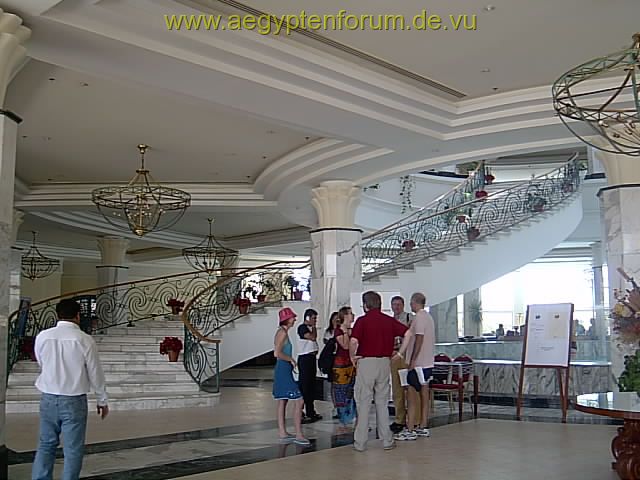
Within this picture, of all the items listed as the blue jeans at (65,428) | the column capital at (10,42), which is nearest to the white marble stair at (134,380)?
the blue jeans at (65,428)

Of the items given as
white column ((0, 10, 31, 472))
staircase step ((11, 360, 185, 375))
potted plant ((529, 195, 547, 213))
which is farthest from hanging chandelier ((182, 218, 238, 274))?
white column ((0, 10, 31, 472))

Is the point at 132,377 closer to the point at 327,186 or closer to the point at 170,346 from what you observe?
the point at 170,346

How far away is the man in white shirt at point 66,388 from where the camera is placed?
4.89m

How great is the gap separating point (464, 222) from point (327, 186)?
5434 millimetres

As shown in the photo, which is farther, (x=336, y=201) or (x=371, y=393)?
(x=336, y=201)

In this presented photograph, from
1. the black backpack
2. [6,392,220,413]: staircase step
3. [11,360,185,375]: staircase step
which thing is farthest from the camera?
[11,360,185,375]: staircase step

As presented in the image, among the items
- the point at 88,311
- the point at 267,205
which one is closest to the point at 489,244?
the point at 267,205

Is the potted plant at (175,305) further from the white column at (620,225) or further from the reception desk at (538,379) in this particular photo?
the white column at (620,225)

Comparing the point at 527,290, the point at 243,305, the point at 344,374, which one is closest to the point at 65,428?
the point at 344,374

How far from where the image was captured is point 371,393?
7.20m

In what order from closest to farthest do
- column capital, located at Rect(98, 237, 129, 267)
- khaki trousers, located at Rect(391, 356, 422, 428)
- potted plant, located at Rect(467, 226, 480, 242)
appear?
khaki trousers, located at Rect(391, 356, 422, 428) < potted plant, located at Rect(467, 226, 480, 242) < column capital, located at Rect(98, 237, 129, 267)

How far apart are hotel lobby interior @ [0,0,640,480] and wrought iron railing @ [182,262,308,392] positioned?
0.25ft

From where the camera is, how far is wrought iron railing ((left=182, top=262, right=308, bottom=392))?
1315cm

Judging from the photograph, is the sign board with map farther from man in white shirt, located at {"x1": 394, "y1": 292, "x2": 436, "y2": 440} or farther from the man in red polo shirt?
the man in red polo shirt
